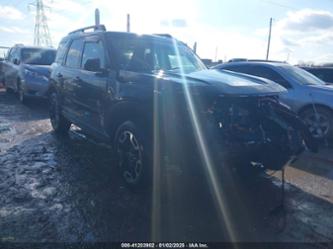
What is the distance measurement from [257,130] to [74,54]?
151 inches

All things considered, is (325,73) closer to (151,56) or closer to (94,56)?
(151,56)

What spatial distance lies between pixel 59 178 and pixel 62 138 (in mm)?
2474

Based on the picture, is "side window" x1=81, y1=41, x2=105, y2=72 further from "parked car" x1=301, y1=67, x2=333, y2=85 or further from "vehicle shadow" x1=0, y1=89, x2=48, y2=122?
"parked car" x1=301, y1=67, x2=333, y2=85

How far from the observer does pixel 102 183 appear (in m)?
4.69

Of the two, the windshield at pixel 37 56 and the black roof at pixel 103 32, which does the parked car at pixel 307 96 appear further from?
the windshield at pixel 37 56

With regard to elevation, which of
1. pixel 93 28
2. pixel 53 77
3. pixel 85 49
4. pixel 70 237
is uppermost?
pixel 93 28

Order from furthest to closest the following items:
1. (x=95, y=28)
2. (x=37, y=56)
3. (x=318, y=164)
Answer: (x=37, y=56), (x=318, y=164), (x=95, y=28)

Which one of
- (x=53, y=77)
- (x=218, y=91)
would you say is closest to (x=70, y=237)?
(x=218, y=91)

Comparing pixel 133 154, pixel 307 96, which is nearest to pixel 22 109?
pixel 133 154

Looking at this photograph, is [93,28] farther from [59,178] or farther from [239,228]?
[239,228]

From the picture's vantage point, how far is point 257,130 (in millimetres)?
4070

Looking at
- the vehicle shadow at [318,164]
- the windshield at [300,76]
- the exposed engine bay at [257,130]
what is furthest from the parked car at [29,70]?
the exposed engine bay at [257,130]

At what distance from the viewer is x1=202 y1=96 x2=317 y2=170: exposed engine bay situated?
12.6 feet

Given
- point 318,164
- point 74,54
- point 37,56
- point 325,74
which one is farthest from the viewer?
point 37,56
